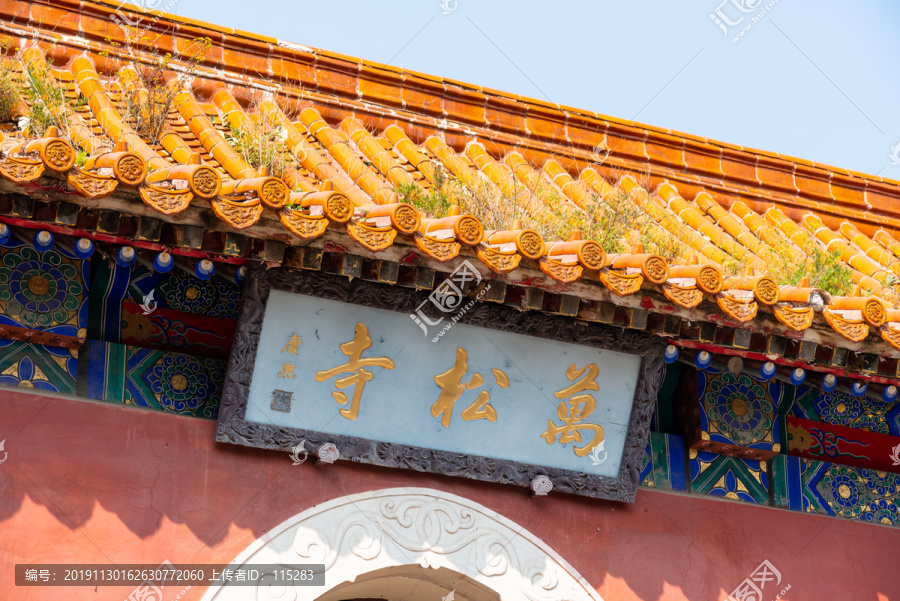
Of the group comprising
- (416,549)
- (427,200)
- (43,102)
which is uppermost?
(43,102)

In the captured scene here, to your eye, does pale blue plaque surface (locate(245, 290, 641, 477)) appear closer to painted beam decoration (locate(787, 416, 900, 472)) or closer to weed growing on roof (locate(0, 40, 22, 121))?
painted beam decoration (locate(787, 416, 900, 472))

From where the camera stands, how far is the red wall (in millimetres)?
3693

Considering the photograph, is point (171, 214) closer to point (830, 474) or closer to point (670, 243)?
point (670, 243)

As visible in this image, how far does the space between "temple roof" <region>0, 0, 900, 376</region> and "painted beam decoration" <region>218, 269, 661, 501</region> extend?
0.29 metres

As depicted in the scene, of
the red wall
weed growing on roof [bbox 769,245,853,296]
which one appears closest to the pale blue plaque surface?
the red wall

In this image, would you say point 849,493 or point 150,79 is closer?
point 150,79

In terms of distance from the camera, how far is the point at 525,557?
4180 millimetres

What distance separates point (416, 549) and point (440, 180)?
64.3 inches

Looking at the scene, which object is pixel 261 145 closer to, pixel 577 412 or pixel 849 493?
pixel 577 412

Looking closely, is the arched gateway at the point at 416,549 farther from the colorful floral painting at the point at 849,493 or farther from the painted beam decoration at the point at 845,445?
the painted beam decoration at the point at 845,445

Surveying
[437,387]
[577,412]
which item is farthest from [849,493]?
[437,387]

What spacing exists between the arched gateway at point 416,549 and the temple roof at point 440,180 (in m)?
1.04

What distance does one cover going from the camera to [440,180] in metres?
4.41

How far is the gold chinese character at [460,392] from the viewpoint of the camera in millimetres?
4117
